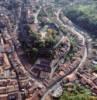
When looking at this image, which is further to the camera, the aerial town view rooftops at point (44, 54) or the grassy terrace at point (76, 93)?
the aerial town view rooftops at point (44, 54)

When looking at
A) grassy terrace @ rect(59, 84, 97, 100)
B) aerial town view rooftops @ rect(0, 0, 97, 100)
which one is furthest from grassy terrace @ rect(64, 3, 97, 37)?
grassy terrace @ rect(59, 84, 97, 100)

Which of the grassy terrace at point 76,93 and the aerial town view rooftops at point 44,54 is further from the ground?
the aerial town view rooftops at point 44,54

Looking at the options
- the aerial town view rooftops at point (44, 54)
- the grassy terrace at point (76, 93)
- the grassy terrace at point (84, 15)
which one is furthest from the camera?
the grassy terrace at point (84, 15)

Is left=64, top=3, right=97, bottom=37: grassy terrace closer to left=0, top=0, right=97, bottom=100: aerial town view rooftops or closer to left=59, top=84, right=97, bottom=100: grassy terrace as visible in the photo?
left=0, top=0, right=97, bottom=100: aerial town view rooftops

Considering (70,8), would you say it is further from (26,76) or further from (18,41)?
(26,76)

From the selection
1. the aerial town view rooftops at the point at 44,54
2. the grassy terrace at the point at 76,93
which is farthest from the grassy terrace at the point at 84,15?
the grassy terrace at the point at 76,93

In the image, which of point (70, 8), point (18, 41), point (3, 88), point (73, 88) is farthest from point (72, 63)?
point (70, 8)

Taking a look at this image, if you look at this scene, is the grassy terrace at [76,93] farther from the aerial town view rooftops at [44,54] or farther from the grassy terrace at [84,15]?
the grassy terrace at [84,15]

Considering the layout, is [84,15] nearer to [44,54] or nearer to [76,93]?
[44,54]
